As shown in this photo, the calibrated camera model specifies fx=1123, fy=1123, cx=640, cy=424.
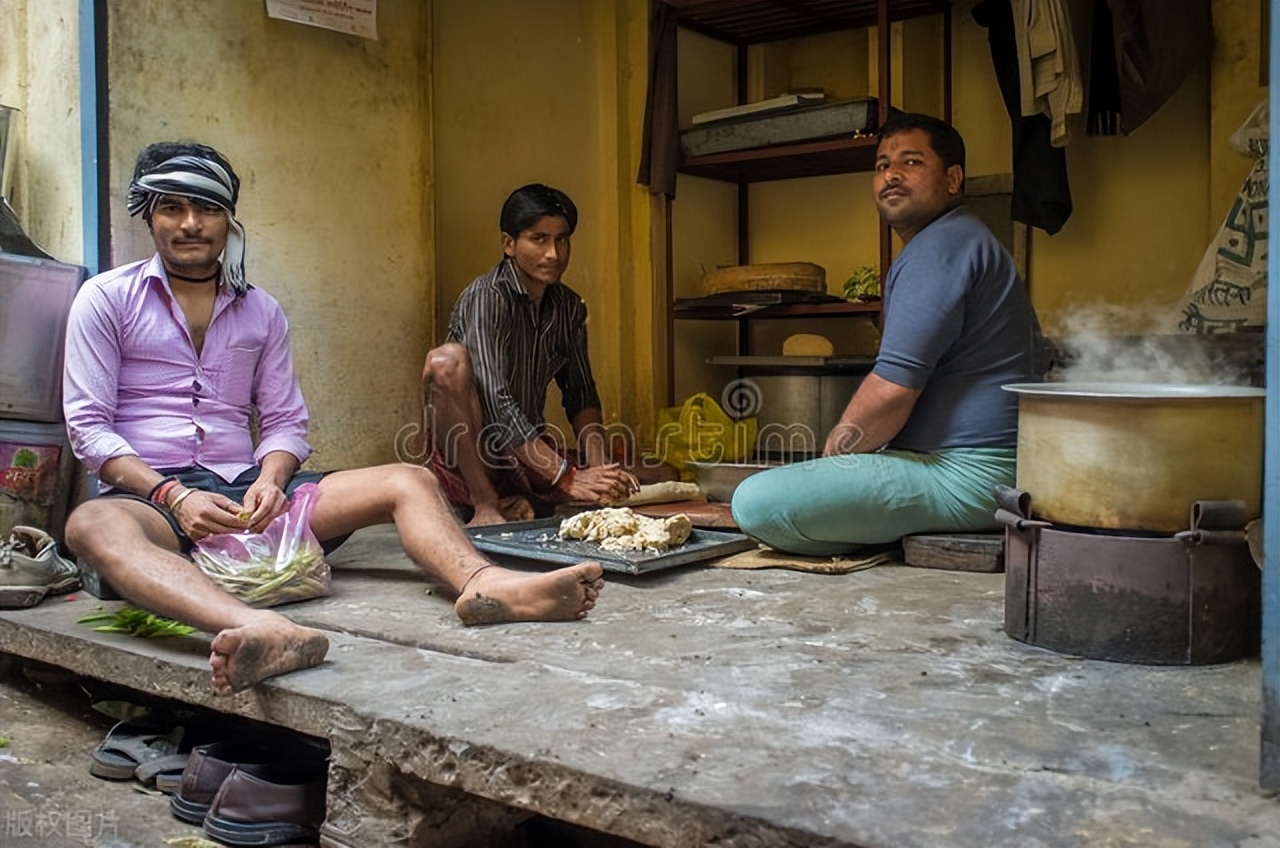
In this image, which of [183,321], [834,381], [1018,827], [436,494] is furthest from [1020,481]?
[834,381]

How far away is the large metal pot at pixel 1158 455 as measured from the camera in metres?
2.37

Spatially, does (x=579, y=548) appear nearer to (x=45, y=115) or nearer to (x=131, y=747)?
(x=131, y=747)

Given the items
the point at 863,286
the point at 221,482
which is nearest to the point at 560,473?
the point at 221,482

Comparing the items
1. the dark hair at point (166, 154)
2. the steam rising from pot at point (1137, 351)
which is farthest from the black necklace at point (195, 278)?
the steam rising from pot at point (1137, 351)

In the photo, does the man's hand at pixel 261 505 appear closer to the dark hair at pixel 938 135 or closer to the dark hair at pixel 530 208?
the dark hair at pixel 530 208

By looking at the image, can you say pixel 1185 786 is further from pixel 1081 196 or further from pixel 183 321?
pixel 1081 196

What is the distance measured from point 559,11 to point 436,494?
3423mm

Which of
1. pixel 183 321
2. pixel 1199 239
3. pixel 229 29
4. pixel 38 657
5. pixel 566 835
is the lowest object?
pixel 566 835

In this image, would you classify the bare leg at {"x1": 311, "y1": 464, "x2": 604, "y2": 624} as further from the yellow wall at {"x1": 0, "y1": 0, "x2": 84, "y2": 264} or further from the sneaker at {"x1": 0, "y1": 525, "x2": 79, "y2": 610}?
the yellow wall at {"x1": 0, "y1": 0, "x2": 84, "y2": 264}

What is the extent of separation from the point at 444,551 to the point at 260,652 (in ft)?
2.48

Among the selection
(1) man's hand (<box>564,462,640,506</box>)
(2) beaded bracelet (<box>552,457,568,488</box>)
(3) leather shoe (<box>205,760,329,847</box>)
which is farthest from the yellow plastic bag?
(3) leather shoe (<box>205,760,329,847</box>)

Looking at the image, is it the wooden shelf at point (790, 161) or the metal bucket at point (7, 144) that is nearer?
the metal bucket at point (7, 144)

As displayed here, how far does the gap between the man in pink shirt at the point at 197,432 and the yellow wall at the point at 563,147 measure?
1.82 metres

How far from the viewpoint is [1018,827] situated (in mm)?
1553
